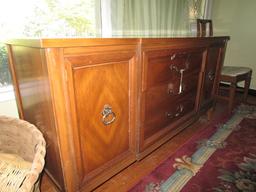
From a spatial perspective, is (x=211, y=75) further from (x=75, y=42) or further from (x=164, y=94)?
(x=75, y=42)

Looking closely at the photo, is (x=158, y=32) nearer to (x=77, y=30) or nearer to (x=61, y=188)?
(x=77, y=30)

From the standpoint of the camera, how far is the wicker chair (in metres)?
0.67

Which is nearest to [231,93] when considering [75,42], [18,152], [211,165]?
[211,165]

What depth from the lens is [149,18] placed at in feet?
5.36

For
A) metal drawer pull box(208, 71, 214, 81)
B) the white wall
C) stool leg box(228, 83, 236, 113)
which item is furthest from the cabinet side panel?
the white wall

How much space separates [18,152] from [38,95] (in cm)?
40

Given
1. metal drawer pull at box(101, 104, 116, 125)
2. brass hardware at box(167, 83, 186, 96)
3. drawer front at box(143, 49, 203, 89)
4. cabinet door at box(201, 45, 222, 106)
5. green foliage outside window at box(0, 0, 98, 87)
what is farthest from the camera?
cabinet door at box(201, 45, 222, 106)

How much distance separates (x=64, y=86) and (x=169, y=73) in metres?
0.68

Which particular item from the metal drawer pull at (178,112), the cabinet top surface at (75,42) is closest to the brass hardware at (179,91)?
the metal drawer pull at (178,112)

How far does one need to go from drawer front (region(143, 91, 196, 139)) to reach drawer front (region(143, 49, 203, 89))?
0.56 ft

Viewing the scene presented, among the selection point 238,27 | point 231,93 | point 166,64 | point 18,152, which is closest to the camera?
point 18,152

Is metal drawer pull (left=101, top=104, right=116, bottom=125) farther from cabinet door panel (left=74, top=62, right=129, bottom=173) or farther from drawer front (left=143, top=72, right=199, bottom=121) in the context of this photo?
drawer front (left=143, top=72, right=199, bottom=121)

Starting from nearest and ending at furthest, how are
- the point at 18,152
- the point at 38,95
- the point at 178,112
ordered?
the point at 38,95 < the point at 18,152 < the point at 178,112

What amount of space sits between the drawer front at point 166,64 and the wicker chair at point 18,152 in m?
0.58
